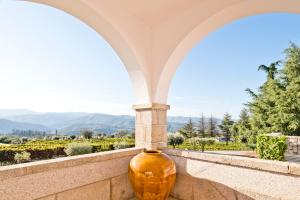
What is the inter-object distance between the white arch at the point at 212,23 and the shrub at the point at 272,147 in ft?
18.7

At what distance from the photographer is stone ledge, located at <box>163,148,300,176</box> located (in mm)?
1721

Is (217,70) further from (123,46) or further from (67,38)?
(123,46)

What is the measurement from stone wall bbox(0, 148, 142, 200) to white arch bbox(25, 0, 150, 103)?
0.94 metres

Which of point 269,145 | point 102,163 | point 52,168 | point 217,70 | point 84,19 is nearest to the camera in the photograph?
point 52,168

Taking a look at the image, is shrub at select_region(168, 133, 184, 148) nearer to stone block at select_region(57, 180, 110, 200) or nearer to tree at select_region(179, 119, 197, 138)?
stone block at select_region(57, 180, 110, 200)

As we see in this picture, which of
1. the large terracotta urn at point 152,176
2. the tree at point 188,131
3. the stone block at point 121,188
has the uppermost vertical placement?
the large terracotta urn at point 152,176

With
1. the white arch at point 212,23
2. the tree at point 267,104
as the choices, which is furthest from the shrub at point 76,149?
the tree at point 267,104

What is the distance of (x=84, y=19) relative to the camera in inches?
101

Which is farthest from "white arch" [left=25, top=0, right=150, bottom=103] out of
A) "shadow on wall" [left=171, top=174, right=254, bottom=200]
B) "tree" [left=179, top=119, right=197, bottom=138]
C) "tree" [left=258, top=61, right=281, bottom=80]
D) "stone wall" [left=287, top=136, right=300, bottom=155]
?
"tree" [left=179, top=119, right=197, bottom=138]

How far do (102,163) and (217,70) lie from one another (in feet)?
138

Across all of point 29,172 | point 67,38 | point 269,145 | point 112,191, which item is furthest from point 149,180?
point 269,145

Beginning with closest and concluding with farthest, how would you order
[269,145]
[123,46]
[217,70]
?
[123,46], [269,145], [217,70]

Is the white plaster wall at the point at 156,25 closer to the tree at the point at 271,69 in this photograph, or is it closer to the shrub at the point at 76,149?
the shrub at the point at 76,149

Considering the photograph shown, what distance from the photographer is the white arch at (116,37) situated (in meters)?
2.29
